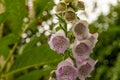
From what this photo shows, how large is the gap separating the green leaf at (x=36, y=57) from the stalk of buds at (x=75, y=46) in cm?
62

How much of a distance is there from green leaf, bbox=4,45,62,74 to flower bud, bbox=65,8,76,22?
651 mm

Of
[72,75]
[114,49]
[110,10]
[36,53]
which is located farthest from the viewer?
[110,10]

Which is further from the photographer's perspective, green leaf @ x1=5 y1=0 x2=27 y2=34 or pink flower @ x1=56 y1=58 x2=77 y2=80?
green leaf @ x1=5 y1=0 x2=27 y2=34

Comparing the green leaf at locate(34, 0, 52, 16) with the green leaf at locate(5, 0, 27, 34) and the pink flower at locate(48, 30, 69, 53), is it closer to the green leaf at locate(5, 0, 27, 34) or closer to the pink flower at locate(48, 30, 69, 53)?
the green leaf at locate(5, 0, 27, 34)

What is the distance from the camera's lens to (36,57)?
1.88 meters

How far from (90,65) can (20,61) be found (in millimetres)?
790

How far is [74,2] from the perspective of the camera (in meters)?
1.18

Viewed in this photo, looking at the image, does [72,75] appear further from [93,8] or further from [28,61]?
[93,8]

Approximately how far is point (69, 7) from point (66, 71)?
176mm

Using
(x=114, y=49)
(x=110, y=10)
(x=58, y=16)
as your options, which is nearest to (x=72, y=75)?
(x=58, y=16)

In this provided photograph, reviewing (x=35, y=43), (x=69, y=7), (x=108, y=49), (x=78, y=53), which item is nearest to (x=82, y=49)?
(x=78, y=53)

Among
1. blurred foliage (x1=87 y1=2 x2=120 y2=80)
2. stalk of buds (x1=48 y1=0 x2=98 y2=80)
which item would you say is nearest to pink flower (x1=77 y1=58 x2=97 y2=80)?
stalk of buds (x1=48 y1=0 x2=98 y2=80)

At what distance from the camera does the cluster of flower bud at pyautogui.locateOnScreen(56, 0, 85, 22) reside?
1.14 metres

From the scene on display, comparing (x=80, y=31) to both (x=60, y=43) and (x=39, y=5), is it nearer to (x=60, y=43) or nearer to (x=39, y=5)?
(x=60, y=43)
